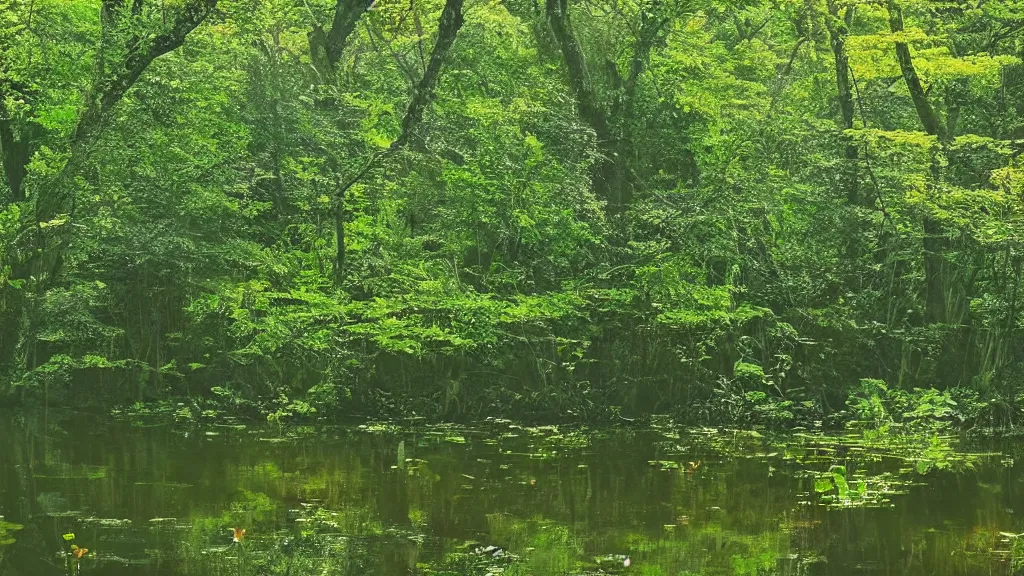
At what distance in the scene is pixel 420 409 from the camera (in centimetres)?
1333

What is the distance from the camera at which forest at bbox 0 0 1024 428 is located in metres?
13.2

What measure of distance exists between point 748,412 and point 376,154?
19.4 ft

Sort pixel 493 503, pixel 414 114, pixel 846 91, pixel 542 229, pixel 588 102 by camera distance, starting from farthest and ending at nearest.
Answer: pixel 588 102 < pixel 846 91 < pixel 414 114 < pixel 542 229 < pixel 493 503

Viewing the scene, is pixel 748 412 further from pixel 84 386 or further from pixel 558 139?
pixel 84 386

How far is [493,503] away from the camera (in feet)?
28.8

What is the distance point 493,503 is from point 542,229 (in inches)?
234

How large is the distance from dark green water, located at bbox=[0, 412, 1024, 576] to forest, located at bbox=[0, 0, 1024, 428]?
130 centimetres

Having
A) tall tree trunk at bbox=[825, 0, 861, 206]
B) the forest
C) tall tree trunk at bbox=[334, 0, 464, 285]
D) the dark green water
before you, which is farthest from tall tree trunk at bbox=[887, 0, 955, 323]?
tall tree trunk at bbox=[334, 0, 464, 285]

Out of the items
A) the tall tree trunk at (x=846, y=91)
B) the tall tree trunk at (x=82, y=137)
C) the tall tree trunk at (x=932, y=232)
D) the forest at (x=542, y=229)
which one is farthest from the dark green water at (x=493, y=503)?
the tall tree trunk at (x=846, y=91)

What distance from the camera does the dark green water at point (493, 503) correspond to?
23.0ft

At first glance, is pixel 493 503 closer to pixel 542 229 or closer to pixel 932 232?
pixel 542 229

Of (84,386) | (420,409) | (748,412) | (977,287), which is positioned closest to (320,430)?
(420,409)

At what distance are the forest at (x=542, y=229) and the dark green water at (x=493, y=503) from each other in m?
1.30

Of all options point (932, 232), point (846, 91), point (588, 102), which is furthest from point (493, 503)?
point (846, 91)
